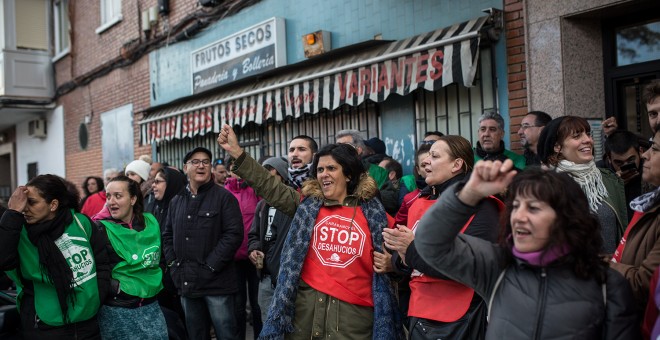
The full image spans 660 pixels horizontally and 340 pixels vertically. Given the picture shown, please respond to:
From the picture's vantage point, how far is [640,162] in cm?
407

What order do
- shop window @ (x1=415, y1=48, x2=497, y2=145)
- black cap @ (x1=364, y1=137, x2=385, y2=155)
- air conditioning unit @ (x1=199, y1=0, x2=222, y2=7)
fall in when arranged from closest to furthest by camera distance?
shop window @ (x1=415, y1=48, x2=497, y2=145), black cap @ (x1=364, y1=137, x2=385, y2=155), air conditioning unit @ (x1=199, y1=0, x2=222, y2=7)

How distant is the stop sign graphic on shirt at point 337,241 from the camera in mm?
3350

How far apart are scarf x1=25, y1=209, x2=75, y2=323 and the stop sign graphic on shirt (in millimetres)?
1516

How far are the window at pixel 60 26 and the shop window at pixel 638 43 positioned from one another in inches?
545

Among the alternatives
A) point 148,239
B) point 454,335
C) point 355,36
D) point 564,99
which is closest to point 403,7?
point 355,36

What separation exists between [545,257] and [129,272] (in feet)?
9.30

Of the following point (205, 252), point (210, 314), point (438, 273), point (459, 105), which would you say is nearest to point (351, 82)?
point (459, 105)

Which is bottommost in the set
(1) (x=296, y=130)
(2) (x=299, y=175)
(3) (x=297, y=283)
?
(3) (x=297, y=283)

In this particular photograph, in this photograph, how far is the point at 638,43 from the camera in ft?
17.3

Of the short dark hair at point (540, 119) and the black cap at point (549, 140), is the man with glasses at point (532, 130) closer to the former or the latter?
the short dark hair at point (540, 119)

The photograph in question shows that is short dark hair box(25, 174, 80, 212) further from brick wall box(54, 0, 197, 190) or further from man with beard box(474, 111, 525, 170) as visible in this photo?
brick wall box(54, 0, 197, 190)

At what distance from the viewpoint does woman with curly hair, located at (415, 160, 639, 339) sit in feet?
6.78

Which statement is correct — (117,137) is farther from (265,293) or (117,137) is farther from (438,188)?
(438,188)

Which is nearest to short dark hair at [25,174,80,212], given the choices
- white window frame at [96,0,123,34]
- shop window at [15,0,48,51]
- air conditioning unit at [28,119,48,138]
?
white window frame at [96,0,123,34]
